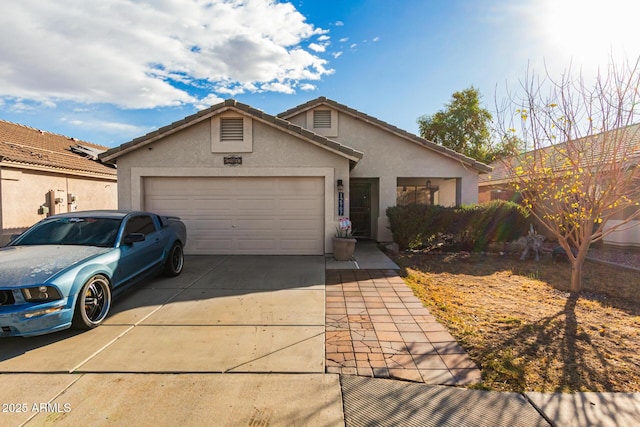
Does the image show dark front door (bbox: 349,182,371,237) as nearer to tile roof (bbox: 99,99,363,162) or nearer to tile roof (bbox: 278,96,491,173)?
tile roof (bbox: 278,96,491,173)

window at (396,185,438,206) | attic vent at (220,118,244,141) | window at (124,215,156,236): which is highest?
attic vent at (220,118,244,141)

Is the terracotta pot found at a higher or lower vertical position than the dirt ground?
higher

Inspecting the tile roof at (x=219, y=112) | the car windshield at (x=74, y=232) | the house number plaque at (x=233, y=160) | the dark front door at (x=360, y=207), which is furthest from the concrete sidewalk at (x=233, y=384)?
the dark front door at (x=360, y=207)

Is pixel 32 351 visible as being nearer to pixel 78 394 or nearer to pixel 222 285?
pixel 78 394

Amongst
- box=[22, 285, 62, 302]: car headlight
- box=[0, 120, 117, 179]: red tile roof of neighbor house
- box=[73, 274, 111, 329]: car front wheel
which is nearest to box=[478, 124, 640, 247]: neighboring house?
box=[73, 274, 111, 329]: car front wheel

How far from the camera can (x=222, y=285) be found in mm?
6453

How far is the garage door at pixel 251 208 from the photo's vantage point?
31.2ft

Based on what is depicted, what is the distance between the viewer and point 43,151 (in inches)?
548

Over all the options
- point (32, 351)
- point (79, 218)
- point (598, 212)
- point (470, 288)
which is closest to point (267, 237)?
point (79, 218)

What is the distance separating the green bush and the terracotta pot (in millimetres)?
2560

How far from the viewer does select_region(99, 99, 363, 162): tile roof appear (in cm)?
898

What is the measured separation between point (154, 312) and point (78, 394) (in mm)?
2053

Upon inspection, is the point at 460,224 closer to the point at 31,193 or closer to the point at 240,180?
the point at 240,180

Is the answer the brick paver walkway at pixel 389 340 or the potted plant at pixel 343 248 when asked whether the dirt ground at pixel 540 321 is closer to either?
the brick paver walkway at pixel 389 340
